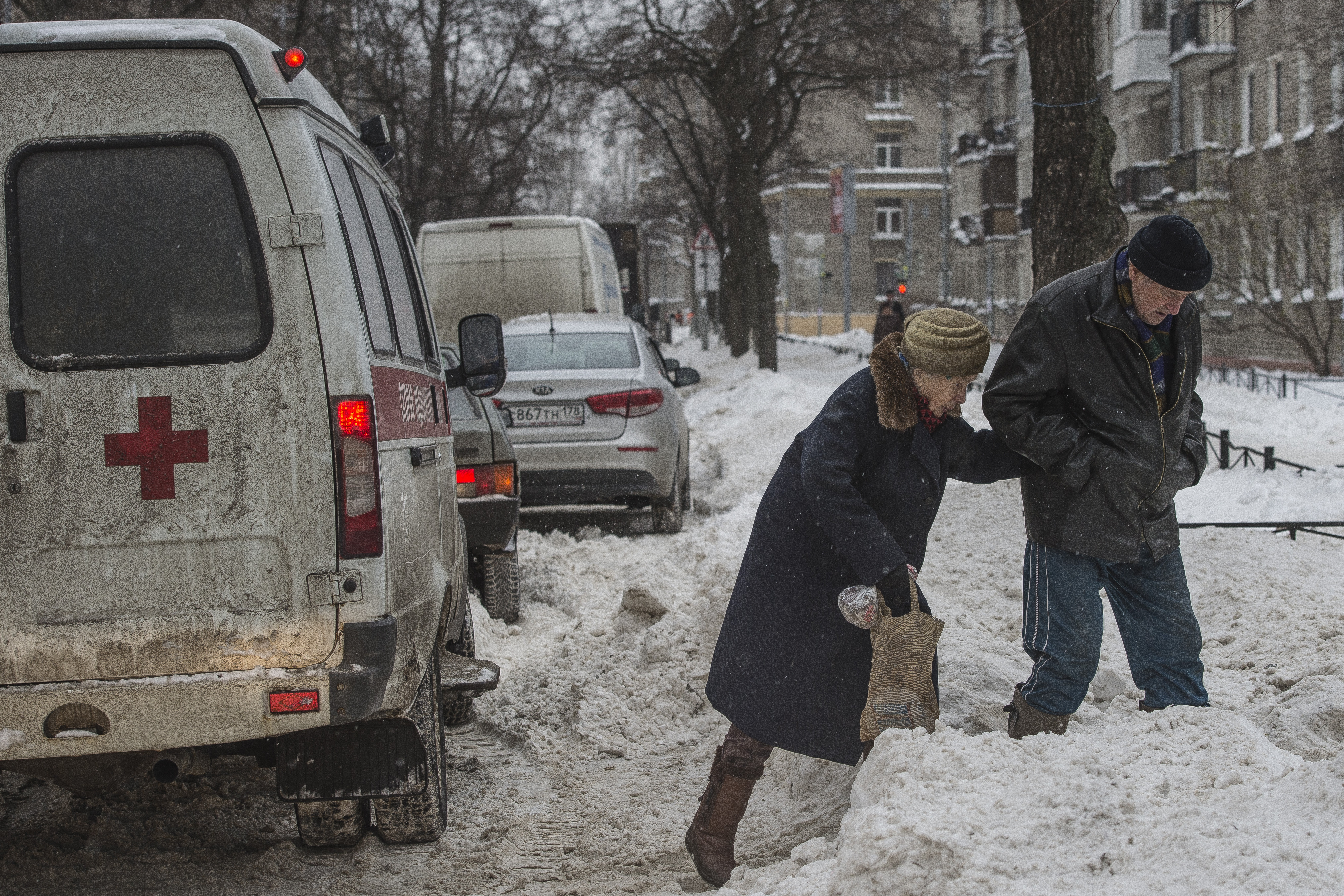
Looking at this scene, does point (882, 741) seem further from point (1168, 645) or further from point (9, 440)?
point (9, 440)

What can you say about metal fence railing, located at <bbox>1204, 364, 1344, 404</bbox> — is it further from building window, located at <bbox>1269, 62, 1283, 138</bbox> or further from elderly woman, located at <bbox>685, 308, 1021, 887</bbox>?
elderly woman, located at <bbox>685, 308, 1021, 887</bbox>

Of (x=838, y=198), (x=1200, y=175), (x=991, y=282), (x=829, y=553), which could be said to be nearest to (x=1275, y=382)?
(x=1200, y=175)

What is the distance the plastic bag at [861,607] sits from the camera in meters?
3.53

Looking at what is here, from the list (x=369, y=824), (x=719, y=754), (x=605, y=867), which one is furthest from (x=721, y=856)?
(x=369, y=824)

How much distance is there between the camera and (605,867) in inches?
166

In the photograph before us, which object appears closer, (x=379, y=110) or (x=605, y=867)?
(x=605, y=867)

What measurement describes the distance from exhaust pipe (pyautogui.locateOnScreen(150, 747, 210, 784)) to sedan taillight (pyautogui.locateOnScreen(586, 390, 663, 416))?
20.9 ft

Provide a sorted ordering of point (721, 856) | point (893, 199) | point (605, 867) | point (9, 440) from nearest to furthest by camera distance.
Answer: point (9, 440) < point (721, 856) < point (605, 867) < point (893, 199)

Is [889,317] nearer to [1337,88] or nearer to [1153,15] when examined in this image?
[1337,88]

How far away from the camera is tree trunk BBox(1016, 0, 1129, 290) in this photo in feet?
27.2

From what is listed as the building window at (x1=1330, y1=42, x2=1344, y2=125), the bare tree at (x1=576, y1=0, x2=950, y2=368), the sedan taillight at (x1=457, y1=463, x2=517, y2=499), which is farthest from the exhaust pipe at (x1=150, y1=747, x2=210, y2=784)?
the bare tree at (x1=576, y1=0, x2=950, y2=368)

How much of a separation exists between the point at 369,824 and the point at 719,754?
1.20 metres

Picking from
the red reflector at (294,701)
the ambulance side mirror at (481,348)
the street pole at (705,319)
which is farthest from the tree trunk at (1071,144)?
the street pole at (705,319)

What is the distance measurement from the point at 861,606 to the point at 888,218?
238 ft
